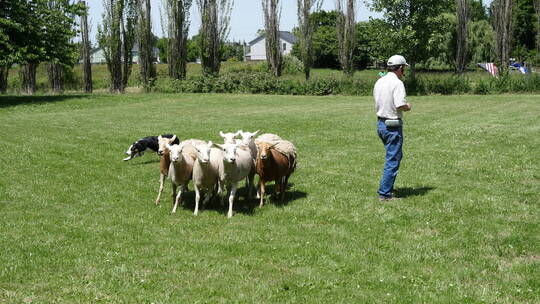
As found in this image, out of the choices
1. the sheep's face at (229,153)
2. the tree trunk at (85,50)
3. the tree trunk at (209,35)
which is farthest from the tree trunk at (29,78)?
the sheep's face at (229,153)

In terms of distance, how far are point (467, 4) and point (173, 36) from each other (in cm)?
2204

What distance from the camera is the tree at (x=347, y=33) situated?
41781 mm

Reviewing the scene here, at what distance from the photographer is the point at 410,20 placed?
39.2m

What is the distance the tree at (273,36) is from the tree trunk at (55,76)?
16.4m

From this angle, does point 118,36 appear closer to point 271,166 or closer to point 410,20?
point 410,20

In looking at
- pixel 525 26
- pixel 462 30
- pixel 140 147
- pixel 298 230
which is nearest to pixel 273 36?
pixel 462 30

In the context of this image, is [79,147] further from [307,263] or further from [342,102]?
[342,102]

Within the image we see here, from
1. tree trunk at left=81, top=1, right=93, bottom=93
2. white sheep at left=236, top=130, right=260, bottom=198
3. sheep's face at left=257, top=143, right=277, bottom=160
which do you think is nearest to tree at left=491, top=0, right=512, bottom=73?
tree trunk at left=81, top=1, right=93, bottom=93

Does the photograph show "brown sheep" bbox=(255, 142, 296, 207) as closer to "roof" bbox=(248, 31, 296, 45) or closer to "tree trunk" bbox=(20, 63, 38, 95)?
"tree trunk" bbox=(20, 63, 38, 95)

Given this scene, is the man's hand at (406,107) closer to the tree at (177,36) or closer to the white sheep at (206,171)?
the white sheep at (206,171)

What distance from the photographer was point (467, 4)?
134 ft

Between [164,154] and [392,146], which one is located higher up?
[392,146]

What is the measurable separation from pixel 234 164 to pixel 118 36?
34707 millimetres

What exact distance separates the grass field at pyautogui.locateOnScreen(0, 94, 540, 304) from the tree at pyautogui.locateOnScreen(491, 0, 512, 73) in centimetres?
2353
